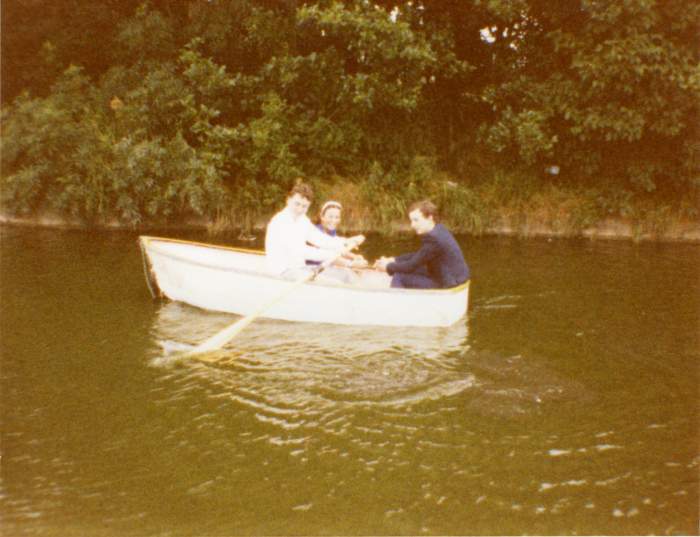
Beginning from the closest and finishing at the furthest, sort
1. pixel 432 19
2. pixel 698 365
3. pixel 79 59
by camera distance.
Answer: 1. pixel 698 365
2. pixel 432 19
3. pixel 79 59

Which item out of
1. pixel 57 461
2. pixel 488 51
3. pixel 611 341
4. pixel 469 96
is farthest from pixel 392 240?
pixel 57 461

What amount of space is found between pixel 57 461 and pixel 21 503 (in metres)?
0.44

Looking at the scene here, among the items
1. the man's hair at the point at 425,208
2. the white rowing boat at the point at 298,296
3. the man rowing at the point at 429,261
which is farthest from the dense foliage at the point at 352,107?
the man's hair at the point at 425,208

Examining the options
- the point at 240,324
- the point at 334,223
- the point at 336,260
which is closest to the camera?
the point at 240,324

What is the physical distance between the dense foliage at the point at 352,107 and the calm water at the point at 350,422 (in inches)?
187

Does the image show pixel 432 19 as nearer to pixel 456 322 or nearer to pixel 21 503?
pixel 456 322

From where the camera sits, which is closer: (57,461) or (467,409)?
(57,461)

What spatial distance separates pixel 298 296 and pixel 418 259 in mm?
1250

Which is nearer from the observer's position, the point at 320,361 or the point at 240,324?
the point at 320,361

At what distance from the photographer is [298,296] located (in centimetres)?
707

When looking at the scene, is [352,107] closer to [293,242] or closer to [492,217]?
[492,217]

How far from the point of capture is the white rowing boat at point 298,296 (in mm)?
6855

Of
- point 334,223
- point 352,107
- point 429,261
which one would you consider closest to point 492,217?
point 352,107

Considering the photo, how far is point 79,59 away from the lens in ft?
52.8
